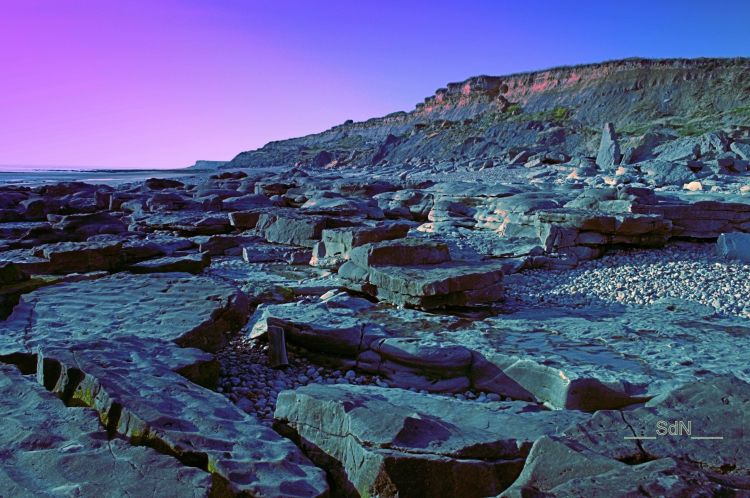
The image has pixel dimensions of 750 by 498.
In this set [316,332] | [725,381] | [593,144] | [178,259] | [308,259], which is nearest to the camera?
[725,381]

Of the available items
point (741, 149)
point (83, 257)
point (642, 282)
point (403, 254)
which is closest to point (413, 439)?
point (403, 254)

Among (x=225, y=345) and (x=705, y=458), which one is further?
(x=225, y=345)

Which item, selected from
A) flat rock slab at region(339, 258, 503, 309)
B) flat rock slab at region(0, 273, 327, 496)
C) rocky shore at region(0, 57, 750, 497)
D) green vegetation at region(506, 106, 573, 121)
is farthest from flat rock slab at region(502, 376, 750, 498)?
green vegetation at region(506, 106, 573, 121)

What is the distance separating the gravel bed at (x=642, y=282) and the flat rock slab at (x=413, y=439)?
321cm

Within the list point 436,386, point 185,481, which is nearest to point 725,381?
point 436,386

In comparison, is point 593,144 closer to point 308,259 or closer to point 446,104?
point 308,259

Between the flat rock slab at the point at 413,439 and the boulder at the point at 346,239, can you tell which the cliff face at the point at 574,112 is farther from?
the flat rock slab at the point at 413,439

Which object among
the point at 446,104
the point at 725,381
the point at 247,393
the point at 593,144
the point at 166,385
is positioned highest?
the point at 446,104

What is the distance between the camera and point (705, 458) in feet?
7.32

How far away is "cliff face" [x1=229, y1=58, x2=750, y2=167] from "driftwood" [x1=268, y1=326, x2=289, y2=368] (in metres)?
24.4

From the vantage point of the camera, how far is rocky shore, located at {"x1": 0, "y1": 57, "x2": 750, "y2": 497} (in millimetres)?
2264

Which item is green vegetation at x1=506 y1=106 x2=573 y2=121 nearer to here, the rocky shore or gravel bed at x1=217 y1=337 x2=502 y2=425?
the rocky shore

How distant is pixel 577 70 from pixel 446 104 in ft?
51.4

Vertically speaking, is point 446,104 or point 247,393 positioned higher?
point 446,104
